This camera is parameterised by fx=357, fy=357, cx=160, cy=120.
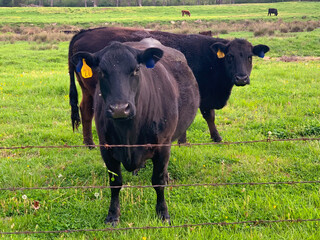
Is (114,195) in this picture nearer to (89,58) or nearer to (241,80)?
(89,58)

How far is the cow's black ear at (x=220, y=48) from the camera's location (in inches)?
272

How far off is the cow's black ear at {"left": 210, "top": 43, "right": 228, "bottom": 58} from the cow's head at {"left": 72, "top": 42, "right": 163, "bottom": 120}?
333cm

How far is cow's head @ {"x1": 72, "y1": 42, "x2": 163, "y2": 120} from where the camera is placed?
10.8 feet

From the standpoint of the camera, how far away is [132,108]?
3338 millimetres

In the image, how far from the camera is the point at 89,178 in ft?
16.5

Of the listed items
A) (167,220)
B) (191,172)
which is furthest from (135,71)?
(191,172)

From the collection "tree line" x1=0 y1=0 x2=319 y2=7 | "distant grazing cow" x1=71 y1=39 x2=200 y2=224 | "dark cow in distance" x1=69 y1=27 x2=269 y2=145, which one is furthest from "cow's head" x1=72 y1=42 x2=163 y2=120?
"tree line" x1=0 y1=0 x2=319 y2=7

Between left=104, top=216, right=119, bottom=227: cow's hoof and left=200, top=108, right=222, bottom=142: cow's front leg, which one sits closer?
left=104, top=216, right=119, bottom=227: cow's hoof

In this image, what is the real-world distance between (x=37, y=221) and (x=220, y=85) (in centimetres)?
449

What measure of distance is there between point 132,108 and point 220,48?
4078 millimetres

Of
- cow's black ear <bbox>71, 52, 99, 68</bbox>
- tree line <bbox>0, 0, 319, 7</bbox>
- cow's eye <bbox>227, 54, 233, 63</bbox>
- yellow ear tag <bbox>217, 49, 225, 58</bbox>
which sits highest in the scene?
tree line <bbox>0, 0, 319, 7</bbox>

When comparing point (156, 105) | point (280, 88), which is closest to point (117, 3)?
point (280, 88)

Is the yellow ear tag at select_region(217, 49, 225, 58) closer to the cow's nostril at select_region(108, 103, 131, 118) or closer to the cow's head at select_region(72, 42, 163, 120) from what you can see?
the cow's head at select_region(72, 42, 163, 120)

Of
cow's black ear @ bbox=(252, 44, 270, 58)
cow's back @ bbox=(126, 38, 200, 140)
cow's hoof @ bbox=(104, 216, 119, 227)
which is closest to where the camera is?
cow's hoof @ bbox=(104, 216, 119, 227)
